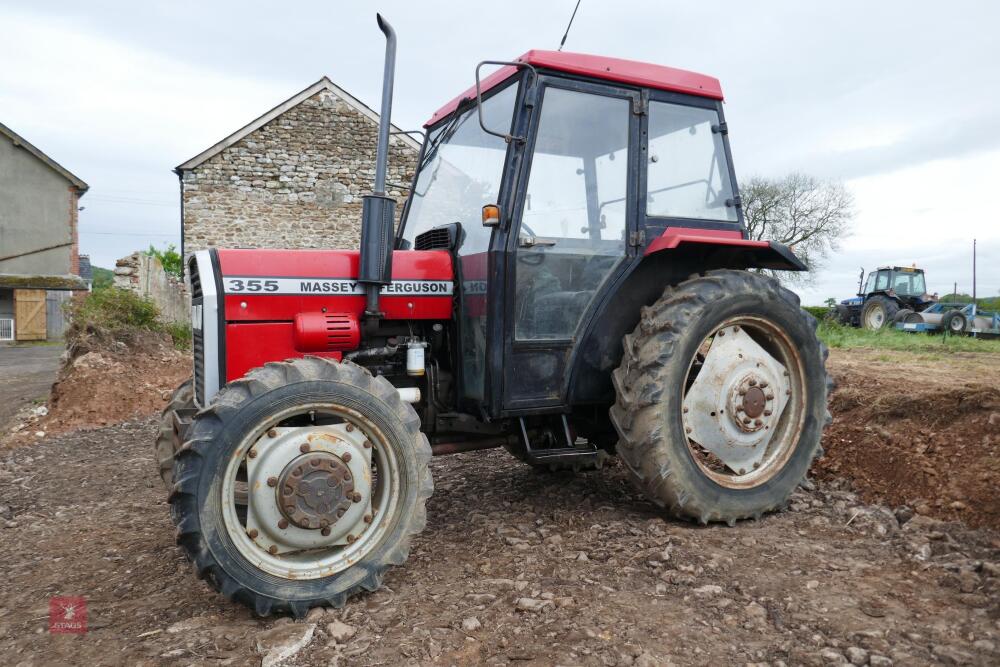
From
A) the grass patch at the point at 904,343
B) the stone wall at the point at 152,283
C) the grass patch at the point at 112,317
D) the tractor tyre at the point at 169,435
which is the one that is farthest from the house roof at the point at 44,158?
the tractor tyre at the point at 169,435

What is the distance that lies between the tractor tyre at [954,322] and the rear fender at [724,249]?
17.0 m

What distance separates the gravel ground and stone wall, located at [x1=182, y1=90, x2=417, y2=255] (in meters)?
12.8

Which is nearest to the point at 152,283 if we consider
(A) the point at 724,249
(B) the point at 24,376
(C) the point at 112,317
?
(B) the point at 24,376

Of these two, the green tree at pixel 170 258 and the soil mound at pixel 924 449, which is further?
the green tree at pixel 170 258

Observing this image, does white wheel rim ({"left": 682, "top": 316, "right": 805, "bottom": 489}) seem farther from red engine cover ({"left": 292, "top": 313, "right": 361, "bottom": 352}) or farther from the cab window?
red engine cover ({"left": 292, "top": 313, "right": 361, "bottom": 352})

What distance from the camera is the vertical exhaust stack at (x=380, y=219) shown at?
3133 mm

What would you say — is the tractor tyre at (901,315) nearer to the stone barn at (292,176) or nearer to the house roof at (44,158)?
the stone barn at (292,176)

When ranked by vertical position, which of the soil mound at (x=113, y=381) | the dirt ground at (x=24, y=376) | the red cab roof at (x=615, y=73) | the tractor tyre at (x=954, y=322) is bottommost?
the dirt ground at (x=24, y=376)

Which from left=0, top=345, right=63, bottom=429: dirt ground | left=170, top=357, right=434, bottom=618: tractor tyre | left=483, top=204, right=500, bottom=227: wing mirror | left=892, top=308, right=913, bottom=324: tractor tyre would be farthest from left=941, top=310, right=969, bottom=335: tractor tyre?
left=0, top=345, right=63, bottom=429: dirt ground

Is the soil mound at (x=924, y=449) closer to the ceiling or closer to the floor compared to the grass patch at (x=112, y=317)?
closer to the floor

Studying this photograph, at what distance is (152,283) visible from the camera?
12836 millimetres

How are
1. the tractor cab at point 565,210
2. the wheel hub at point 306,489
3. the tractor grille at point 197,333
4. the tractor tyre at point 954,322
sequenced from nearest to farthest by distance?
the wheel hub at point 306,489, the tractor grille at point 197,333, the tractor cab at point 565,210, the tractor tyre at point 954,322

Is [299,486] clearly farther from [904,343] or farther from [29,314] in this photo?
[29,314]

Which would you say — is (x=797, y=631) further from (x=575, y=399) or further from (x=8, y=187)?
(x=8, y=187)
